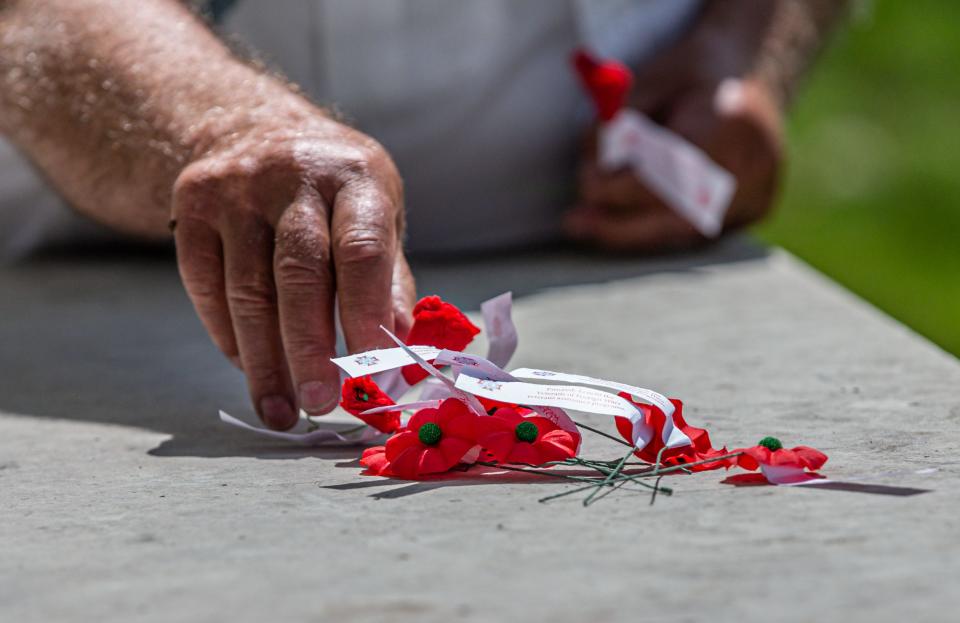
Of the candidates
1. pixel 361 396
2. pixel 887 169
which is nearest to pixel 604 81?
pixel 361 396

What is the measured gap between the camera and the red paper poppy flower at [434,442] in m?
1.02

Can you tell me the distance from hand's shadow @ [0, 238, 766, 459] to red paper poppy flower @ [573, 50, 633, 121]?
258 mm

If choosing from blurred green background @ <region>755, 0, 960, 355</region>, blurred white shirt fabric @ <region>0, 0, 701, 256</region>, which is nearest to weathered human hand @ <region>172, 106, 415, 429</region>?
blurred white shirt fabric @ <region>0, 0, 701, 256</region>

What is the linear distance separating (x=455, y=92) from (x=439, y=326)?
121 centimetres

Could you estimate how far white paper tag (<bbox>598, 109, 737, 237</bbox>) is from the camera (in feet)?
7.05

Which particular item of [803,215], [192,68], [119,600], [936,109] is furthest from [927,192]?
[119,600]

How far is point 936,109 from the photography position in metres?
5.12

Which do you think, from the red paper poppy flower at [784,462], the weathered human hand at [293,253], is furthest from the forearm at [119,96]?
the red paper poppy flower at [784,462]

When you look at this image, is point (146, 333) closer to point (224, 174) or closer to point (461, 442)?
point (224, 174)

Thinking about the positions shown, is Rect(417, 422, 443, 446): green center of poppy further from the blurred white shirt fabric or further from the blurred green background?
the blurred green background

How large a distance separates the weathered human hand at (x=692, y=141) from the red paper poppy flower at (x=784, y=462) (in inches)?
50.5

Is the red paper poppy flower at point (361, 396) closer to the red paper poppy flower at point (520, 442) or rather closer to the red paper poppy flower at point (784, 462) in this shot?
the red paper poppy flower at point (520, 442)

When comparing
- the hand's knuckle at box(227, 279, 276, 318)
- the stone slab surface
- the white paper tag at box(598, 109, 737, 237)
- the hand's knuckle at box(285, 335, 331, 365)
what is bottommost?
the stone slab surface

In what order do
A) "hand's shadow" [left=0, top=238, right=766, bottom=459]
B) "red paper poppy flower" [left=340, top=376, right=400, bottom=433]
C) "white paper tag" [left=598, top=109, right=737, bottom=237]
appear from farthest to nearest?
"white paper tag" [left=598, top=109, right=737, bottom=237]
"hand's shadow" [left=0, top=238, right=766, bottom=459]
"red paper poppy flower" [left=340, top=376, right=400, bottom=433]
